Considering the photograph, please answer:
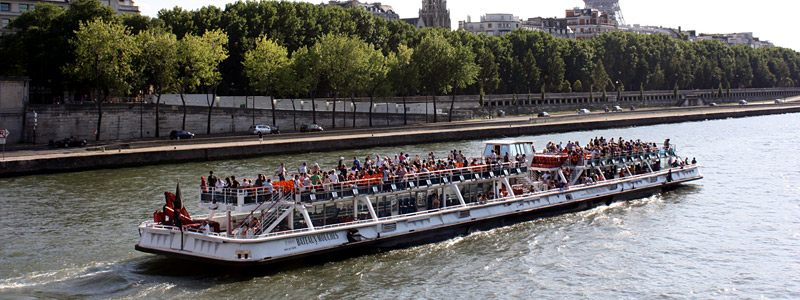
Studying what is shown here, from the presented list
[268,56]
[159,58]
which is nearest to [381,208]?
[159,58]

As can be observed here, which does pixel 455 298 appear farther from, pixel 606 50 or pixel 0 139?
pixel 606 50

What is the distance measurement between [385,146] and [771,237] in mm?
41326

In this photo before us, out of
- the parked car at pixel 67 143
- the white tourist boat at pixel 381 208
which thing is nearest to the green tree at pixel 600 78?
the parked car at pixel 67 143

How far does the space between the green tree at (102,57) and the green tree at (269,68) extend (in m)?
13.4

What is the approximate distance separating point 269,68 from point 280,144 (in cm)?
1647

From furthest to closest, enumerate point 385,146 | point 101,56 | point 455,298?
point 385,146 → point 101,56 → point 455,298

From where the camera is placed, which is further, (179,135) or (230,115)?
(230,115)

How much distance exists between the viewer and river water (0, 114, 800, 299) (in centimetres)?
2603

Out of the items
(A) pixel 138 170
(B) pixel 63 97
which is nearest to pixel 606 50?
(B) pixel 63 97

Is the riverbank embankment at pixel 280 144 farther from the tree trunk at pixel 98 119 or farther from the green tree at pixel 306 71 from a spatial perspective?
the tree trunk at pixel 98 119

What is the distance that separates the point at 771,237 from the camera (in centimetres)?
3397

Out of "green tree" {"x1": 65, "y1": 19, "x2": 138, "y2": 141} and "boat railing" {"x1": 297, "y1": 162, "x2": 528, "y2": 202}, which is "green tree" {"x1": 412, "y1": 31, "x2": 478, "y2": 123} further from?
"boat railing" {"x1": 297, "y1": 162, "x2": 528, "y2": 202}

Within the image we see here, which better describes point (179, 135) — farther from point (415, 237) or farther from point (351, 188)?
point (415, 237)

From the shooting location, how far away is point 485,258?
1177 inches
